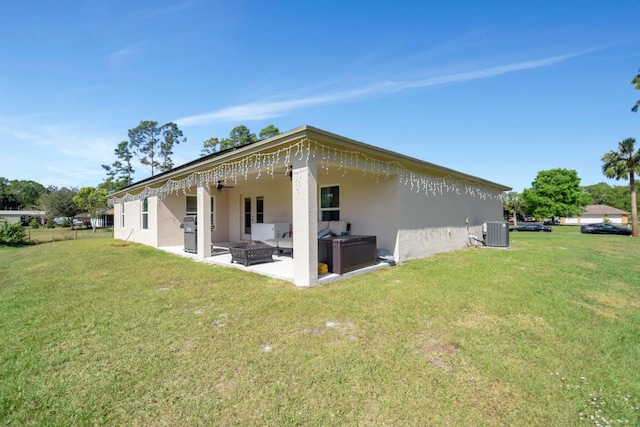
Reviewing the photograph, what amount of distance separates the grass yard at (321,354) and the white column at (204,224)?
2838mm

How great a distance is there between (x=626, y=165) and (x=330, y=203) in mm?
25720

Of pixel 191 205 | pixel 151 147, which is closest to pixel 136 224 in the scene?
pixel 191 205

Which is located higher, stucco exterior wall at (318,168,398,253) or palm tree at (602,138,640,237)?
palm tree at (602,138,640,237)

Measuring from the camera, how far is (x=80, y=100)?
28.3ft

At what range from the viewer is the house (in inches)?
211

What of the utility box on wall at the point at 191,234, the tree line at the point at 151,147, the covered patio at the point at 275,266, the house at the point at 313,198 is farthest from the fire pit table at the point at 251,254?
the tree line at the point at 151,147

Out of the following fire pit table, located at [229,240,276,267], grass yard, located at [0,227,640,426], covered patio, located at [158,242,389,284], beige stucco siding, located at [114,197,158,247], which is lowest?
grass yard, located at [0,227,640,426]

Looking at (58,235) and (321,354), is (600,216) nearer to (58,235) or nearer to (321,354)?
(321,354)

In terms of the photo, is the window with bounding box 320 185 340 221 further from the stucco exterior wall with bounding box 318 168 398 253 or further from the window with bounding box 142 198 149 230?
the window with bounding box 142 198 149 230

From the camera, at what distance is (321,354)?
2.80 m

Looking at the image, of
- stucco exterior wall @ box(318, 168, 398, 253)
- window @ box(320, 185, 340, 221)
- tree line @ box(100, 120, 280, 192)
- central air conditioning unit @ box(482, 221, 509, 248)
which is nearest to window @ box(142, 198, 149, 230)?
window @ box(320, 185, 340, 221)

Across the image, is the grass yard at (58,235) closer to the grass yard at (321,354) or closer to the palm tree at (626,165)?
the grass yard at (321,354)

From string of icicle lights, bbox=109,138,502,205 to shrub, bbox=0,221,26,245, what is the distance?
916 centimetres

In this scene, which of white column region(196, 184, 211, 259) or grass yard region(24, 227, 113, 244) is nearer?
white column region(196, 184, 211, 259)
